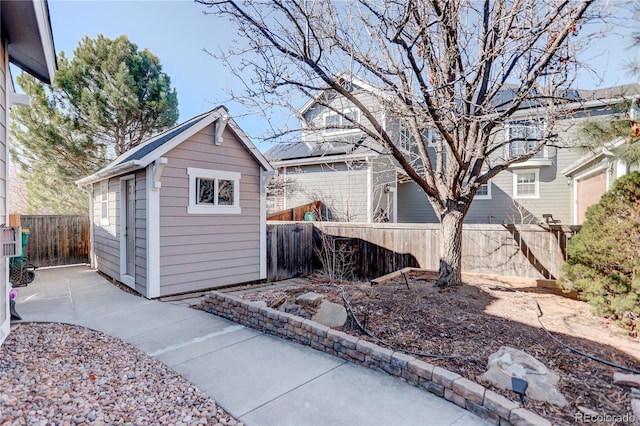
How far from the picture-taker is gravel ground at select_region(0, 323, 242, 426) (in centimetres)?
246

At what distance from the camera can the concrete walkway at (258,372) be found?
2578 millimetres

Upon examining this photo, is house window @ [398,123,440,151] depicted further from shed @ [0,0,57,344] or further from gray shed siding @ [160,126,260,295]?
shed @ [0,0,57,344]

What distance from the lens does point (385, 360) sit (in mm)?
3188

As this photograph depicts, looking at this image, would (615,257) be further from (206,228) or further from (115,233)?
(115,233)

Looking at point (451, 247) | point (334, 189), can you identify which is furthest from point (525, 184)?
point (451, 247)

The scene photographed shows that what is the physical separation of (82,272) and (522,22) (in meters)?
11.2

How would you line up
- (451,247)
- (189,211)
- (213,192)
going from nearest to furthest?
1. (451,247)
2. (189,211)
3. (213,192)

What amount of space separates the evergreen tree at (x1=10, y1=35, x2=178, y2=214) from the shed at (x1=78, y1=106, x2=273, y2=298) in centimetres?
616

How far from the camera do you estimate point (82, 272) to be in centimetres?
903

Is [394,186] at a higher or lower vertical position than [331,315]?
higher

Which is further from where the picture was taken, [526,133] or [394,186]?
[394,186]

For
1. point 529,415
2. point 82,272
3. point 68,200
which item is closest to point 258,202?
point 82,272

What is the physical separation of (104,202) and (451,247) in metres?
8.39

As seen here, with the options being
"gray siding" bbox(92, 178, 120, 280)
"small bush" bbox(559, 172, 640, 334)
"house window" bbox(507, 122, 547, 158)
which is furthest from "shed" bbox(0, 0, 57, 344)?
"small bush" bbox(559, 172, 640, 334)
